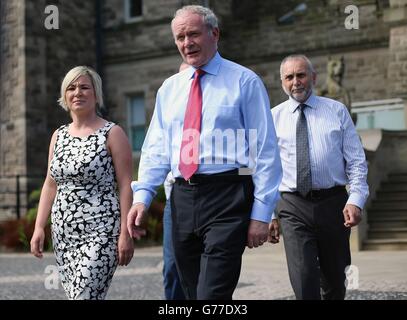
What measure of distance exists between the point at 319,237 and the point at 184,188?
1.44 meters

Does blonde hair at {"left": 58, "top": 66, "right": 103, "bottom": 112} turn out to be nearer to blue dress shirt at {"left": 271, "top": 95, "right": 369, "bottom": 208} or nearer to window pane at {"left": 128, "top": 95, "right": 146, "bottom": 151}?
blue dress shirt at {"left": 271, "top": 95, "right": 369, "bottom": 208}

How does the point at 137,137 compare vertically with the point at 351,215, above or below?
below

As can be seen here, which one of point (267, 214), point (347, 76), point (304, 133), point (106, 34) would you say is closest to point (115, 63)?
point (106, 34)

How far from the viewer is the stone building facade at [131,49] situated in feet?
65.9

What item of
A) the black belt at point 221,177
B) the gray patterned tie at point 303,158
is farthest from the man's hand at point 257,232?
the gray patterned tie at point 303,158

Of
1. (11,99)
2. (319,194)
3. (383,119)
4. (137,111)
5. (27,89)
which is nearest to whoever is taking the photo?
(319,194)

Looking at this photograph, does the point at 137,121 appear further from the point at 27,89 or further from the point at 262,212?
the point at 262,212

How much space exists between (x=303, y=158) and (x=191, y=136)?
1.42 meters

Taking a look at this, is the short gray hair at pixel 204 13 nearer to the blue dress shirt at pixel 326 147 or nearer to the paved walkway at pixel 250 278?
the blue dress shirt at pixel 326 147

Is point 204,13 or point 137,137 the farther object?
point 137,137

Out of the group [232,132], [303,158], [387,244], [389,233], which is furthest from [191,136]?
[389,233]

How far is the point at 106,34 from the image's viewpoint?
2317 cm

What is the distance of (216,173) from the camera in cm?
389

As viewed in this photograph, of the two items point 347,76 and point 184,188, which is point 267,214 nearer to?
point 184,188
